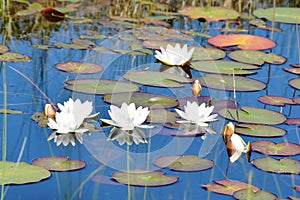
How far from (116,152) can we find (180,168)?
9.7 inches

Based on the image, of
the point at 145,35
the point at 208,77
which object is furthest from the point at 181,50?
the point at 145,35

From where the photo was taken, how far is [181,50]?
10.8 ft

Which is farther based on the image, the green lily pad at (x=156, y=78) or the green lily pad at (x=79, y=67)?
the green lily pad at (x=79, y=67)

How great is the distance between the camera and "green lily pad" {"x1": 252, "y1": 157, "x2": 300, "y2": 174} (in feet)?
7.36

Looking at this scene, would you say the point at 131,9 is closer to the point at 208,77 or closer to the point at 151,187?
the point at 208,77

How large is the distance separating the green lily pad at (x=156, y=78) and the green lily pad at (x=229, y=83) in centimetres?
9

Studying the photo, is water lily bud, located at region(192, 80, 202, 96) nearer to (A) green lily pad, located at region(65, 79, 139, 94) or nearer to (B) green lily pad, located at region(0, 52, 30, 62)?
(A) green lily pad, located at region(65, 79, 139, 94)

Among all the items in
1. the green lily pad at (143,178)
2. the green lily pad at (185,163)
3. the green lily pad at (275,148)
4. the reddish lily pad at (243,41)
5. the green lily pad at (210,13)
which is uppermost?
the green lily pad at (210,13)

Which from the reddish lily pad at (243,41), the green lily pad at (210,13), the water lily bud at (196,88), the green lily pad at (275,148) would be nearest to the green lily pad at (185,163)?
the green lily pad at (275,148)

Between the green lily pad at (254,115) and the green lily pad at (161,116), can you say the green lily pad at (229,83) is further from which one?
the green lily pad at (161,116)

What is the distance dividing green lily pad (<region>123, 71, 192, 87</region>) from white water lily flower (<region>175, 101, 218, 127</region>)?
455 millimetres

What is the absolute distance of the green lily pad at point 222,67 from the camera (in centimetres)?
325

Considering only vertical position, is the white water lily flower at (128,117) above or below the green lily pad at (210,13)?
below

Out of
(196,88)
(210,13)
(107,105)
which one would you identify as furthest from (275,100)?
(210,13)
